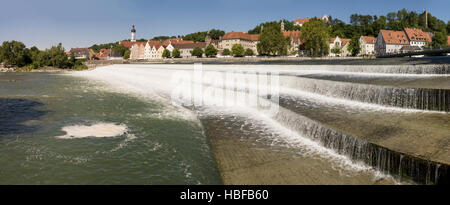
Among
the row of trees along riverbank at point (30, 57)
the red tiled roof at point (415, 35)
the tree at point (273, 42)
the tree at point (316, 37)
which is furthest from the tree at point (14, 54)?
the red tiled roof at point (415, 35)

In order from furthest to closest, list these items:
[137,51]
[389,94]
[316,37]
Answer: [137,51]
[316,37]
[389,94]

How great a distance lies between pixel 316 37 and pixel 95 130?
85602 mm

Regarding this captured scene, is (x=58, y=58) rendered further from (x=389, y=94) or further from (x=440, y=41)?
(x=440, y=41)

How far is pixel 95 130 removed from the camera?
12.2 metres

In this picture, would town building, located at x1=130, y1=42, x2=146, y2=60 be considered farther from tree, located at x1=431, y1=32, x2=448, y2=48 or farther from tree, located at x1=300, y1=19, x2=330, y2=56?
tree, located at x1=431, y1=32, x2=448, y2=48

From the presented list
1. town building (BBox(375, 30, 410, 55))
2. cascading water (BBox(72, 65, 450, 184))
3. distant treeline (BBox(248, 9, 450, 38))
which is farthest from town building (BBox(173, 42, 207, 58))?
cascading water (BBox(72, 65, 450, 184))

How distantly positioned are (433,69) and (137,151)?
1461 centimetres

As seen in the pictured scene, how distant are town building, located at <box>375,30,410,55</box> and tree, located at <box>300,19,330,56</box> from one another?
28771 mm

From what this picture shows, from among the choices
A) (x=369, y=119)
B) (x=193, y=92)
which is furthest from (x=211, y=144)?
(x=193, y=92)

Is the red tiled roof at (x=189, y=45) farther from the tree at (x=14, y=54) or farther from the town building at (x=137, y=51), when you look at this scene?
the tree at (x=14, y=54)

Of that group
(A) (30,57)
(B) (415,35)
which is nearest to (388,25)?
(B) (415,35)

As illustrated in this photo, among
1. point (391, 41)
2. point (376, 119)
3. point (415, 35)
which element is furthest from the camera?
point (415, 35)

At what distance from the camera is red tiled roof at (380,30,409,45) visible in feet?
354

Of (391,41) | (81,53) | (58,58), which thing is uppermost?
(81,53)
